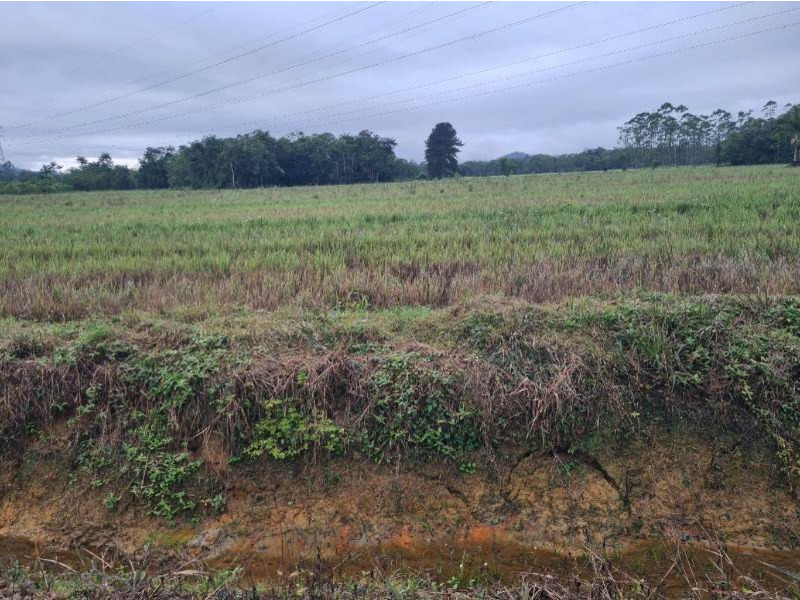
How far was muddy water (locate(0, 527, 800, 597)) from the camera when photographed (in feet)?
11.3

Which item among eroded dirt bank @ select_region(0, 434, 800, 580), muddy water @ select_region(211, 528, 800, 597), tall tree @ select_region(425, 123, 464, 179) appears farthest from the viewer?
tall tree @ select_region(425, 123, 464, 179)

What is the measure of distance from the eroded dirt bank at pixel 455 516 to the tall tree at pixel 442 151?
6523cm

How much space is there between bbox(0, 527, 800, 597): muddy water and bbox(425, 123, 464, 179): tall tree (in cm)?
6568

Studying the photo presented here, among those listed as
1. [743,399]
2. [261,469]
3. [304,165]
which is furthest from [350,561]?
[304,165]

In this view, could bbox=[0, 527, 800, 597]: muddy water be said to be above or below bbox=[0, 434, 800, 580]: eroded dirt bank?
below

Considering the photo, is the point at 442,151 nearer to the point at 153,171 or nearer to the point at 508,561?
the point at 153,171

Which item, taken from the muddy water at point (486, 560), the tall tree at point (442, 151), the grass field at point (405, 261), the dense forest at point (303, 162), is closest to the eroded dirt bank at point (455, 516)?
the muddy water at point (486, 560)

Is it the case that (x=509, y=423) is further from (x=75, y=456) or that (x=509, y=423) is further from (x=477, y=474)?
(x=75, y=456)

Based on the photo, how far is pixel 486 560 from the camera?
3.60m

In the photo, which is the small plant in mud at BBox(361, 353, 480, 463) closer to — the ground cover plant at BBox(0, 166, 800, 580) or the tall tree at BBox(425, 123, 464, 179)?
the ground cover plant at BBox(0, 166, 800, 580)

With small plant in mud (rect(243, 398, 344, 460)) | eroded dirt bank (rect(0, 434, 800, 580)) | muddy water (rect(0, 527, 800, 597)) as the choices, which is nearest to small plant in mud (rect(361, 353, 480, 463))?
eroded dirt bank (rect(0, 434, 800, 580))

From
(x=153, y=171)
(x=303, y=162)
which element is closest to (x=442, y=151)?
(x=303, y=162)

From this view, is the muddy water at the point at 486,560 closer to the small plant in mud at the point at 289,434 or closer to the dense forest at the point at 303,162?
the small plant in mud at the point at 289,434

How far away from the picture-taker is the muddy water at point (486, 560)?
11.3ft
